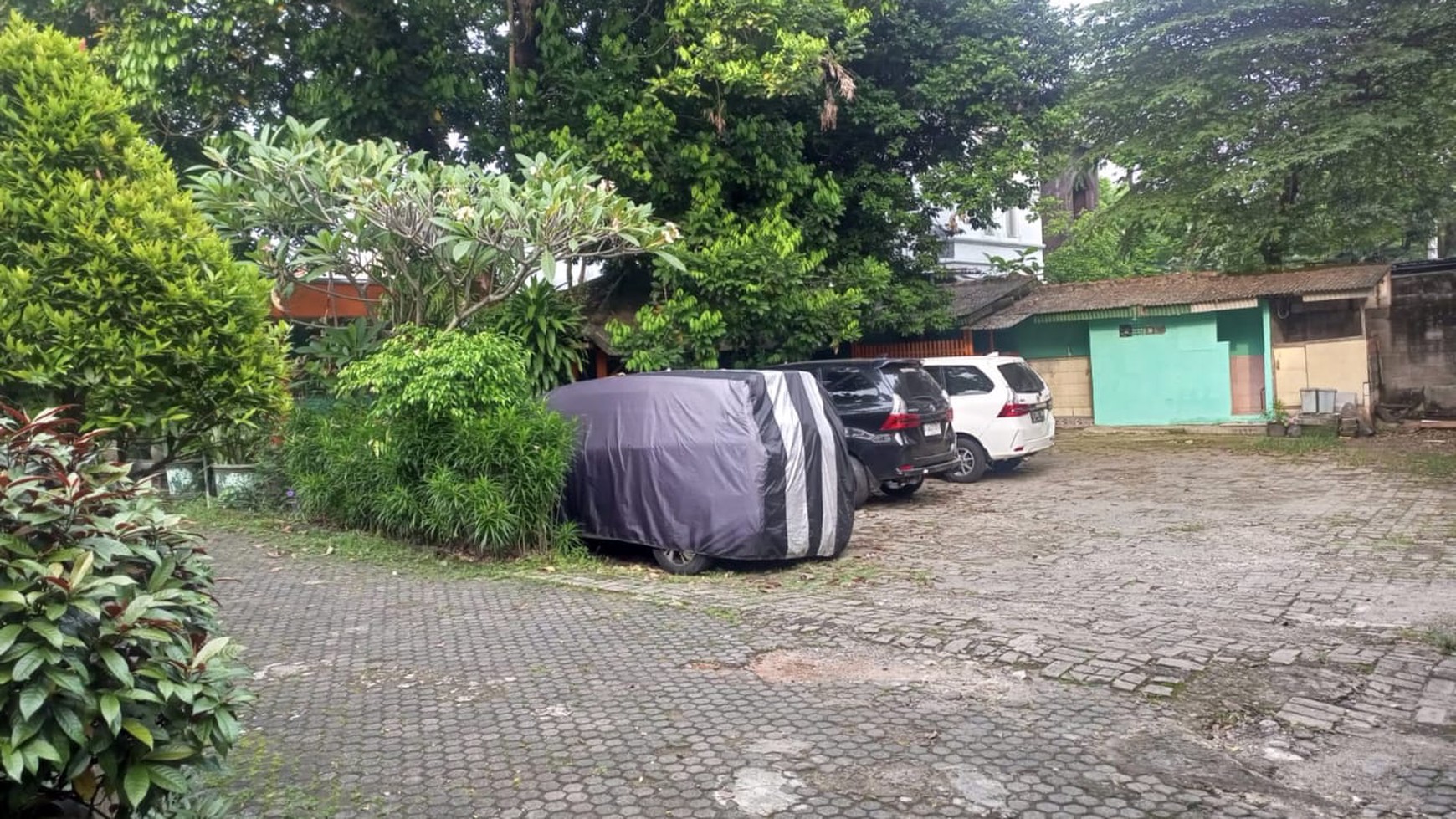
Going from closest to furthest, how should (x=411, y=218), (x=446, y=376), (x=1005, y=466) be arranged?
(x=446, y=376) → (x=411, y=218) → (x=1005, y=466)

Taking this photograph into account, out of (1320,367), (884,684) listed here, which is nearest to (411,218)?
(884,684)

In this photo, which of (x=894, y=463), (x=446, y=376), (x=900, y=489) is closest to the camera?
(x=446, y=376)

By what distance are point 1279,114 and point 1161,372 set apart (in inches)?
186

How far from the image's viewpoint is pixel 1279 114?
56.6 ft

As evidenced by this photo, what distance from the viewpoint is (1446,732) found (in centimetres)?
485

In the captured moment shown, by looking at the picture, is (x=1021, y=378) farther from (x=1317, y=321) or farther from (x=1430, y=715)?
(x=1430, y=715)

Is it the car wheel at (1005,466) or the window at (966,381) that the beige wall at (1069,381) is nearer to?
the car wheel at (1005,466)

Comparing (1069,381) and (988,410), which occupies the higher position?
(1069,381)

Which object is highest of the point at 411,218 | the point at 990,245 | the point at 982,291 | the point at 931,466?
the point at 990,245

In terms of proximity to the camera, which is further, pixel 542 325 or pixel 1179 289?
pixel 1179 289

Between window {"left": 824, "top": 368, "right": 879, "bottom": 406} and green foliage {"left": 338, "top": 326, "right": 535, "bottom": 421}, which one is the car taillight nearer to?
window {"left": 824, "top": 368, "right": 879, "bottom": 406}

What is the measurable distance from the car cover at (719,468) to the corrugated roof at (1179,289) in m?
11.2

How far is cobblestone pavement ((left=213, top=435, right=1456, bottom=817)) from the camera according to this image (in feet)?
13.9

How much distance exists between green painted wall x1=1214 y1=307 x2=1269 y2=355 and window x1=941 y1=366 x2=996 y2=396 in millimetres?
7171
